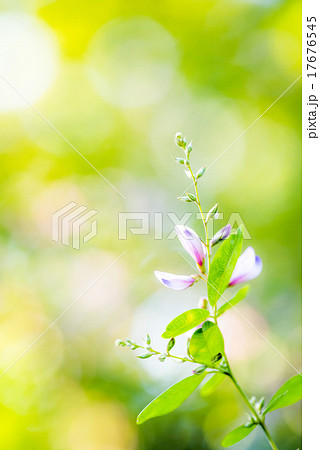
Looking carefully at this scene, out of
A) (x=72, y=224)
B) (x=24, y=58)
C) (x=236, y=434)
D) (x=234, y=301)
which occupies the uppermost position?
(x=24, y=58)

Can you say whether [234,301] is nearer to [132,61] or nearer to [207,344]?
[207,344]

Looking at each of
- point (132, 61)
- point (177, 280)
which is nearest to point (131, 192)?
point (132, 61)

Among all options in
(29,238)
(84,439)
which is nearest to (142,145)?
(29,238)

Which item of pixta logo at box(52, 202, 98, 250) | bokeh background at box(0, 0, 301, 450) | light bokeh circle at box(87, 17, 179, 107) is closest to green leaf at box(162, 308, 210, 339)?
bokeh background at box(0, 0, 301, 450)

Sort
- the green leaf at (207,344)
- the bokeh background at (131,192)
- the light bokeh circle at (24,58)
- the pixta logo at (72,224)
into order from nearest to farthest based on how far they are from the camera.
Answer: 1. the green leaf at (207,344)
2. the bokeh background at (131,192)
3. the pixta logo at (72,224)
4. the light bokeh circle at (24,58)

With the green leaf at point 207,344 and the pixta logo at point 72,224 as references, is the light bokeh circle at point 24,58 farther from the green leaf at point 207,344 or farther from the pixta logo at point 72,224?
the green leaf at point 207,344

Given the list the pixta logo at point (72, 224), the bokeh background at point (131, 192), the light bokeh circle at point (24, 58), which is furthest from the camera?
the light bokeh circle at point (24, 58)

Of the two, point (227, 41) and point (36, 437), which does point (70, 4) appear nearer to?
point (227, 41)

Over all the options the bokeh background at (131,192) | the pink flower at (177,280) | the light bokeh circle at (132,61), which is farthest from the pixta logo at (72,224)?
the pink flower at (177,280)
